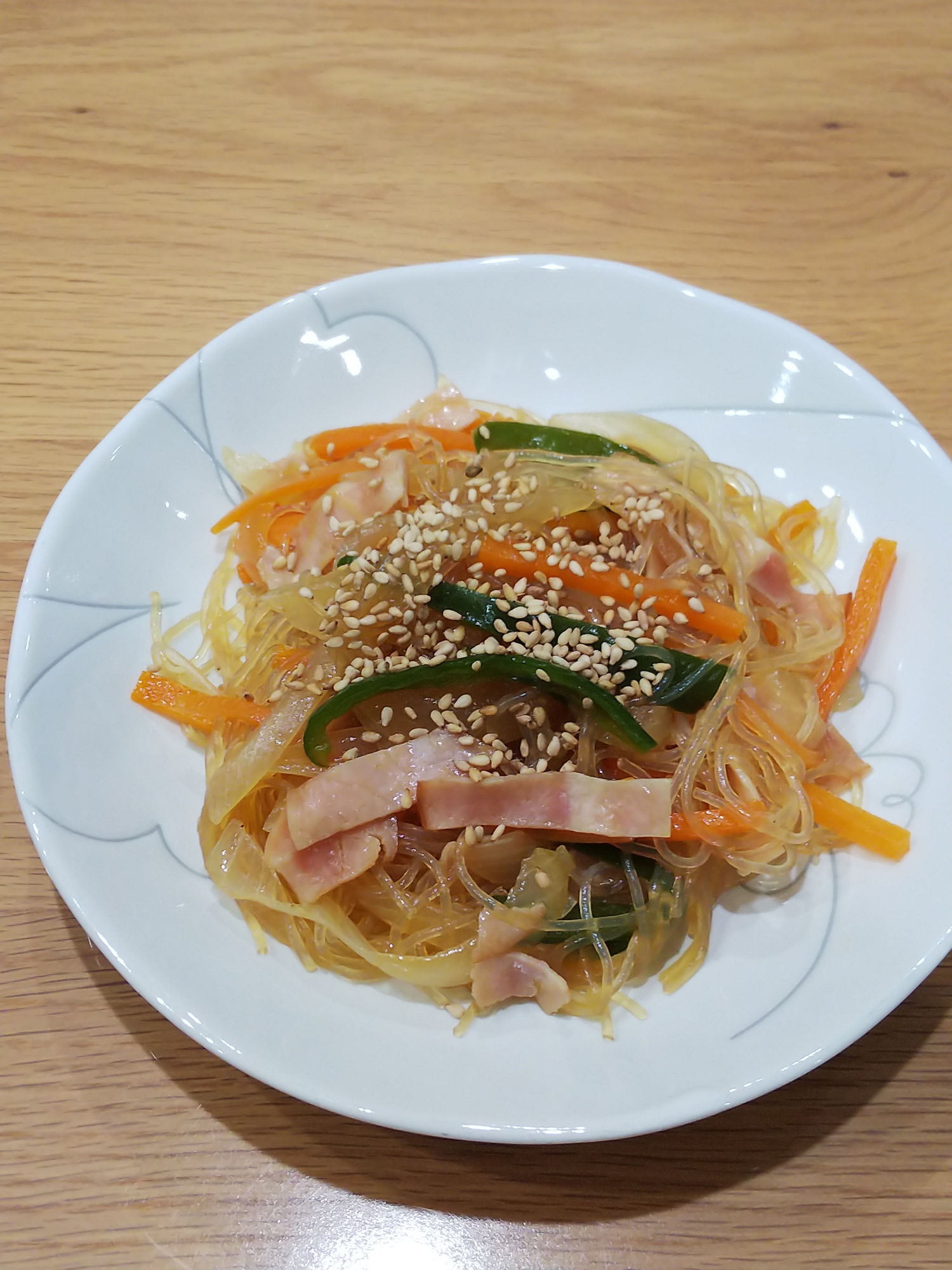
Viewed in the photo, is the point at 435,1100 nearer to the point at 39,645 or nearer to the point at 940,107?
the point at 39,645

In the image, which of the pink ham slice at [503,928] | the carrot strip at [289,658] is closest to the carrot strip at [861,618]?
the pink ham slice at [503,928]

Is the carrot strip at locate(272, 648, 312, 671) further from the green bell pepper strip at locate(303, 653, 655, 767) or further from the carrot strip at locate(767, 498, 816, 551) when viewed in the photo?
the carrot strip at locate(767, 498, 816, 551)

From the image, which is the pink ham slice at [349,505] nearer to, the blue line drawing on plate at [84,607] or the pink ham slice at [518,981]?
the blue line drawing on plate at [84,607]

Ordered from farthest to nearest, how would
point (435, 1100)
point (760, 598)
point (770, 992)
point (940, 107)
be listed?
point (940, 107), point (760, 598), point (770, 992), point (435, 1100)

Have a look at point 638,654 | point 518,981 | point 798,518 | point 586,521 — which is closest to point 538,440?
point 586,521

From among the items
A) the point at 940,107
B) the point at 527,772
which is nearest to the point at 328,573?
the point at 527,772

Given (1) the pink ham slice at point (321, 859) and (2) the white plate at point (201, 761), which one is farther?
(1) the pink ham slice at point (321, 859)

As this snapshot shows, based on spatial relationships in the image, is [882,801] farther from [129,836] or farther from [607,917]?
[129,836]
